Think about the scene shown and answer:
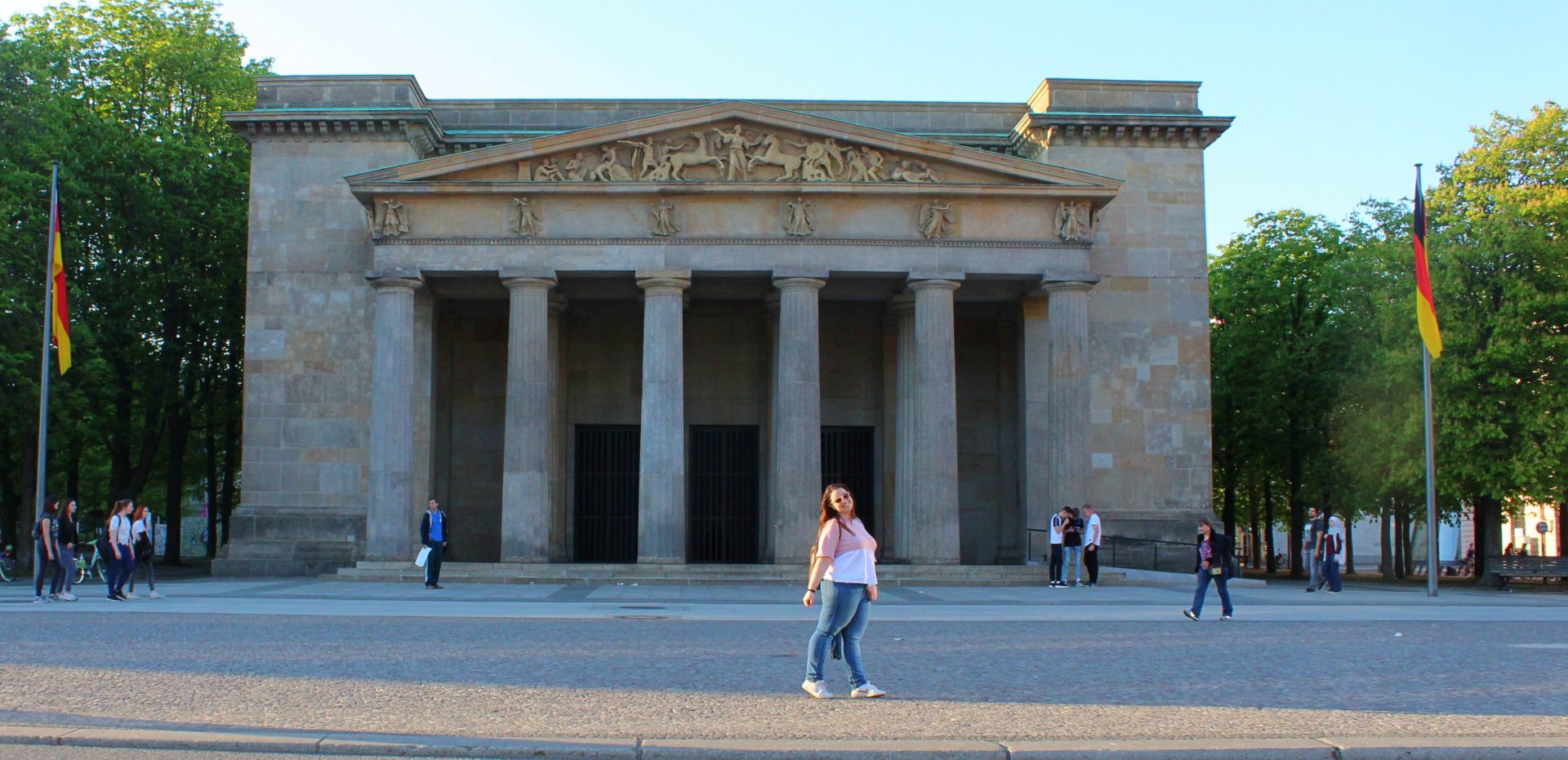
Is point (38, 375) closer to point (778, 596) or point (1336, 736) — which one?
point (778, 596)

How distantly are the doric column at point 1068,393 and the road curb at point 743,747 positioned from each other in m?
24.1

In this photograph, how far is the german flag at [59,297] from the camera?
33.8 m

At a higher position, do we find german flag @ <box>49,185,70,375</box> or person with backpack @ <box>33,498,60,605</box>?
german flag @ <box>49,185,70,375</box>

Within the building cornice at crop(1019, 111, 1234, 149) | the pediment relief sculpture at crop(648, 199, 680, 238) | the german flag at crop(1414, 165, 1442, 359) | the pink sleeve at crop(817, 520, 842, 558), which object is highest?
the building cornice at crop(1019, 111, 1234, 149)

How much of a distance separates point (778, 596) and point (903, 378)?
10.8m

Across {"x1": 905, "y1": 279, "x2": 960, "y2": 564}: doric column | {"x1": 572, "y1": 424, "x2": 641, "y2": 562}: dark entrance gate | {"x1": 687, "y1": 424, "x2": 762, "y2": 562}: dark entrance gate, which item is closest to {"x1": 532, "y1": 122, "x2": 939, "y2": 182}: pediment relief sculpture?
{"x1": 905, "y1": 279, "x2": 960, "y2": 564}: doric column

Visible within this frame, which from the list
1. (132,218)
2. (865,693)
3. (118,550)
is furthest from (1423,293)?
(132,218)

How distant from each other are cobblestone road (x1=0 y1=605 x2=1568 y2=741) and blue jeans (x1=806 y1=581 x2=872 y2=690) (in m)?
0.35

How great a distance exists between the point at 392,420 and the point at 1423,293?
24.4 meters

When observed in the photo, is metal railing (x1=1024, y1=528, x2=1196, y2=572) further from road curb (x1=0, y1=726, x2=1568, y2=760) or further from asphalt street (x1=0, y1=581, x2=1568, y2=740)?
road curb (x1=0, y1=726, x2=1568, y2=760)

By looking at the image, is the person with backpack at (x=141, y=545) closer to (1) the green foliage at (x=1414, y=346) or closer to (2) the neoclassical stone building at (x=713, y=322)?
(2) the neoclassical stone building at (x=713, y=322)

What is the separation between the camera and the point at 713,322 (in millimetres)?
41625

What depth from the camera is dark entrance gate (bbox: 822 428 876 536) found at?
41.2 metres

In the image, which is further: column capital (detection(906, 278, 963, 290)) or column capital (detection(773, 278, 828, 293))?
column capital (detection(906, 278, 963, 290))
